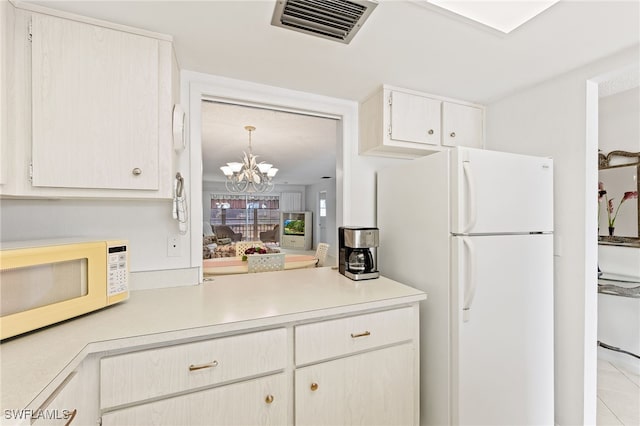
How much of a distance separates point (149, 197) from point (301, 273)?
1.07 meters

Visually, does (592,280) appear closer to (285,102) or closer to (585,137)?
(585,137)

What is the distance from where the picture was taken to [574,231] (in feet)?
5.31

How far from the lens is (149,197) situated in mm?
1272

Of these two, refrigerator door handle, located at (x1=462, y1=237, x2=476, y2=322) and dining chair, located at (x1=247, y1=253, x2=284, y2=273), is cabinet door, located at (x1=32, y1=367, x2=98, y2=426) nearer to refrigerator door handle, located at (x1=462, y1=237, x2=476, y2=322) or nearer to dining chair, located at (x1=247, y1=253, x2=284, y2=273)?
refrigerator door handle, located at (x1=462, y1=237, x2=476, y2=322)

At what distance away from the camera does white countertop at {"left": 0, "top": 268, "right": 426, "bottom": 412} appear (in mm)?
761

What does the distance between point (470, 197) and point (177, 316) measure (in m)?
1.42

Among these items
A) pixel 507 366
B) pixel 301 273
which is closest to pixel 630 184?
pixel 507 366

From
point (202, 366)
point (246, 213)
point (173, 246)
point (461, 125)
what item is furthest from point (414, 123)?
point (246, 213)

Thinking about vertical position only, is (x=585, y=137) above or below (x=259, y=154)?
below

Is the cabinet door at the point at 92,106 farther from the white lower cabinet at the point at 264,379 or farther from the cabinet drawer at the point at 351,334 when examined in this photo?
Result: the cabinet drawer at the point at 351,334

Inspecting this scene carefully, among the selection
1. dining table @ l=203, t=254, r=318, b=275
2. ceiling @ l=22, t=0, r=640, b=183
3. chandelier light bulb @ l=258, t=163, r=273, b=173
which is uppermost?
ceiling @ l=22, t=0, r=640, b=183

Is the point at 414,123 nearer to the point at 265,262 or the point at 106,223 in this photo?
the point at 106,223

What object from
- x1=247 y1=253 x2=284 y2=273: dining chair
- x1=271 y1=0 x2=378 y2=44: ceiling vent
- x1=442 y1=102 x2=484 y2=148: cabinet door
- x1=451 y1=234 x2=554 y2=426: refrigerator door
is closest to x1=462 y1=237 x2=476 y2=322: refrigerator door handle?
x1=451 y1=234 x2=554 y2=426: refrigerator door

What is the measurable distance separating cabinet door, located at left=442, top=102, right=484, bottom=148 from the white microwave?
206cm
